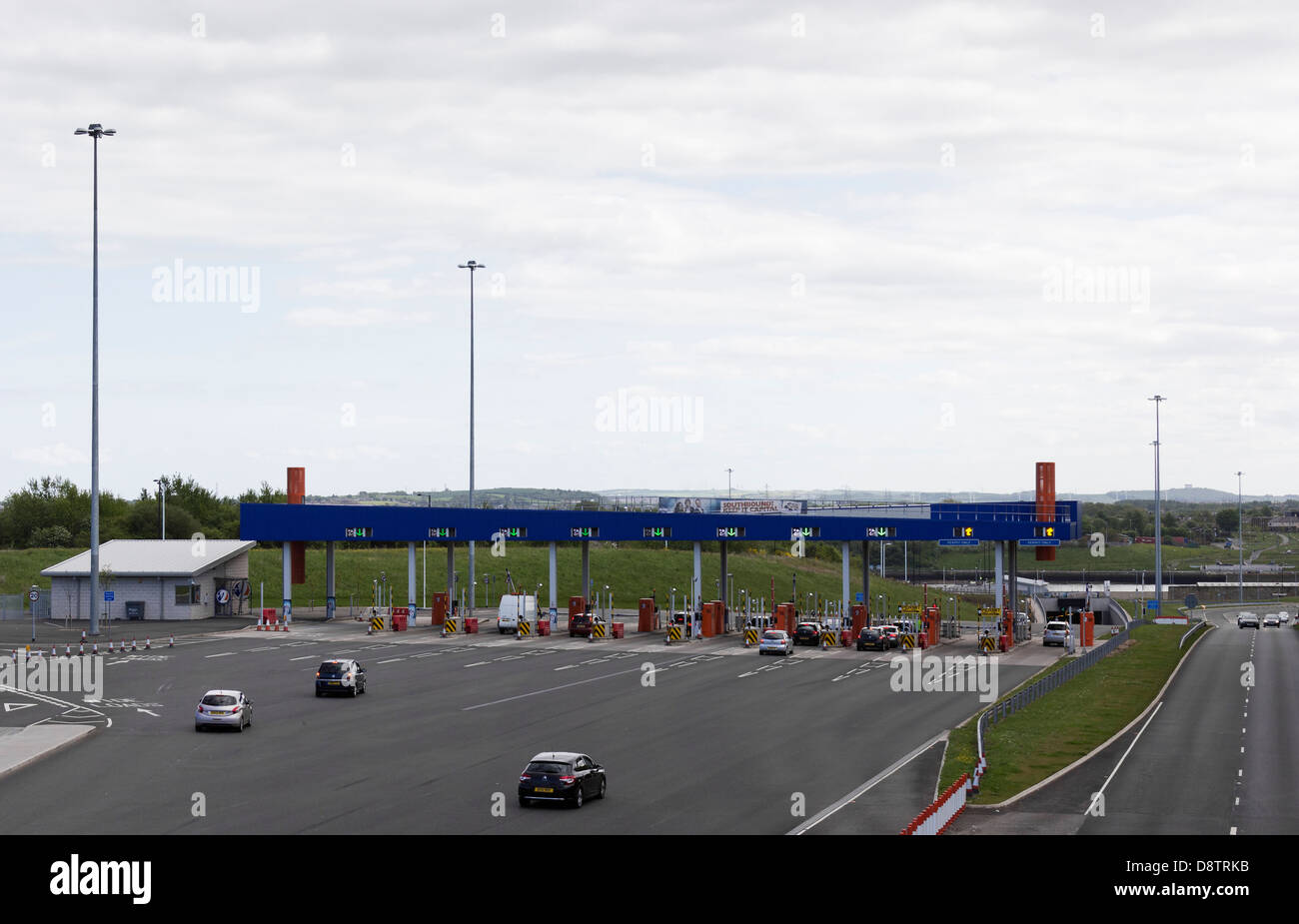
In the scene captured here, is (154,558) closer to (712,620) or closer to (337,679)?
(712,620)

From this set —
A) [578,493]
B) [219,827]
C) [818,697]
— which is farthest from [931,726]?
[578,493]

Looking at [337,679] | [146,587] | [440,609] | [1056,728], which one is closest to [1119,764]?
[1056,728]

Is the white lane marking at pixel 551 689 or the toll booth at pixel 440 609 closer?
the white lane marking at pixel 551 689

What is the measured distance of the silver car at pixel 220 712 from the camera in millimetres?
42375

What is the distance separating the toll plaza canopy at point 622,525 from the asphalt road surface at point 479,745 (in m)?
14.2

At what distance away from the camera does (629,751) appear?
39469 millimetres

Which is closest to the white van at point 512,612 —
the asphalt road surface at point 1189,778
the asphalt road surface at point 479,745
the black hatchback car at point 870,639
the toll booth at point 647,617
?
the toll booth at point 647,617

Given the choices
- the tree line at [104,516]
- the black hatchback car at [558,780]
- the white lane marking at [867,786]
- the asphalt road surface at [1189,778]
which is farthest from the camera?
the tree line at [104,516]

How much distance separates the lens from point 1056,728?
44375 millimetres

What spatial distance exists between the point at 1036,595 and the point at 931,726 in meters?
107

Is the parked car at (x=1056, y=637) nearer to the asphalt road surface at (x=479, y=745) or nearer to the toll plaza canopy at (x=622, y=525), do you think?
the toll plaza canopy at (x=622, y=525)

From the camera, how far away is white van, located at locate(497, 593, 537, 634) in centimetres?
8294

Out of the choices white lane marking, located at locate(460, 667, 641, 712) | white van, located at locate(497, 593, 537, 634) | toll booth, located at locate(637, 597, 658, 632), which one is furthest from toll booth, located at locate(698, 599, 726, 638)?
white lane marking, located at locate(460, 667, 641, 712)

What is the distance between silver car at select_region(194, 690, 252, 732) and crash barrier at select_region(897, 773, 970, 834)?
71.4 ft
